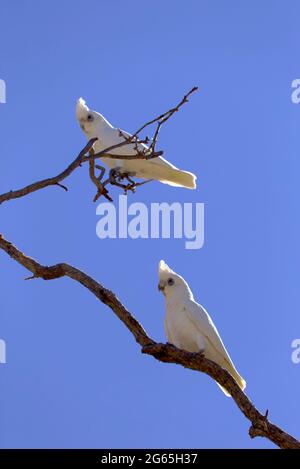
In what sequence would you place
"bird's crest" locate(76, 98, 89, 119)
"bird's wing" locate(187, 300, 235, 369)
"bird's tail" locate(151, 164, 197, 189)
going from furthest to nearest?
"bird's crest" locate(76, 98, 89, 119) → "bird's tail" locate(151, 164, 197, 189) → "bird's wing" locate(187, 300, 235, 369)

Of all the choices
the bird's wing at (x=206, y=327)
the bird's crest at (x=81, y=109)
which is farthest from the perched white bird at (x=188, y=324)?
the bird's crest at (x=81, y=109)

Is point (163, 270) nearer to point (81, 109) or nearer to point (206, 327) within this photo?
point (206, 327)

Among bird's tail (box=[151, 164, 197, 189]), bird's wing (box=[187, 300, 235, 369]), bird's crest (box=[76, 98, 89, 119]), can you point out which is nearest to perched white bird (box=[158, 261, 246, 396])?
bird's wing (box=[187, 300, 235, 369])

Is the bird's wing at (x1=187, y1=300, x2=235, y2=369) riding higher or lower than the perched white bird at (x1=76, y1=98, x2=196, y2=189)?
lower

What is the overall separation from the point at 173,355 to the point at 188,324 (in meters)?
1.54

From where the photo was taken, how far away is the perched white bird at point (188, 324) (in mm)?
8094

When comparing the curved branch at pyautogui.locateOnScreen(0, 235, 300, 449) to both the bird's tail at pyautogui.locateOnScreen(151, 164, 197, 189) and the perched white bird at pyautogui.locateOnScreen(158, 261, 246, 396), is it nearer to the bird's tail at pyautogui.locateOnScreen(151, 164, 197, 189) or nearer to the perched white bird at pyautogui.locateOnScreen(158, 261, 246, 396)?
the perched white bird at pyautogui.locateOnScreen(158, 261, 246, 396)

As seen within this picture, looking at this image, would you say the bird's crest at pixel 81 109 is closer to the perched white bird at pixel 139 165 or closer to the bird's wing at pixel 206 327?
the perched white bird at pixel 139 165

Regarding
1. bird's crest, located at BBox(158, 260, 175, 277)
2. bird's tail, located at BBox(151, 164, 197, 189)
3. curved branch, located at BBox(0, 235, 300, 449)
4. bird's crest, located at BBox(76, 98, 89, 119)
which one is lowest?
curved branch, located at BBox(0, 235, 300, 449)

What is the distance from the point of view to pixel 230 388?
6.62 metres

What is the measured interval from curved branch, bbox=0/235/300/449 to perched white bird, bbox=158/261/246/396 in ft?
3.57

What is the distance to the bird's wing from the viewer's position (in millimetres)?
8043

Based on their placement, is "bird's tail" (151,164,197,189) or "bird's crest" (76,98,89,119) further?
"bird's crest" (76,98,89,119)
